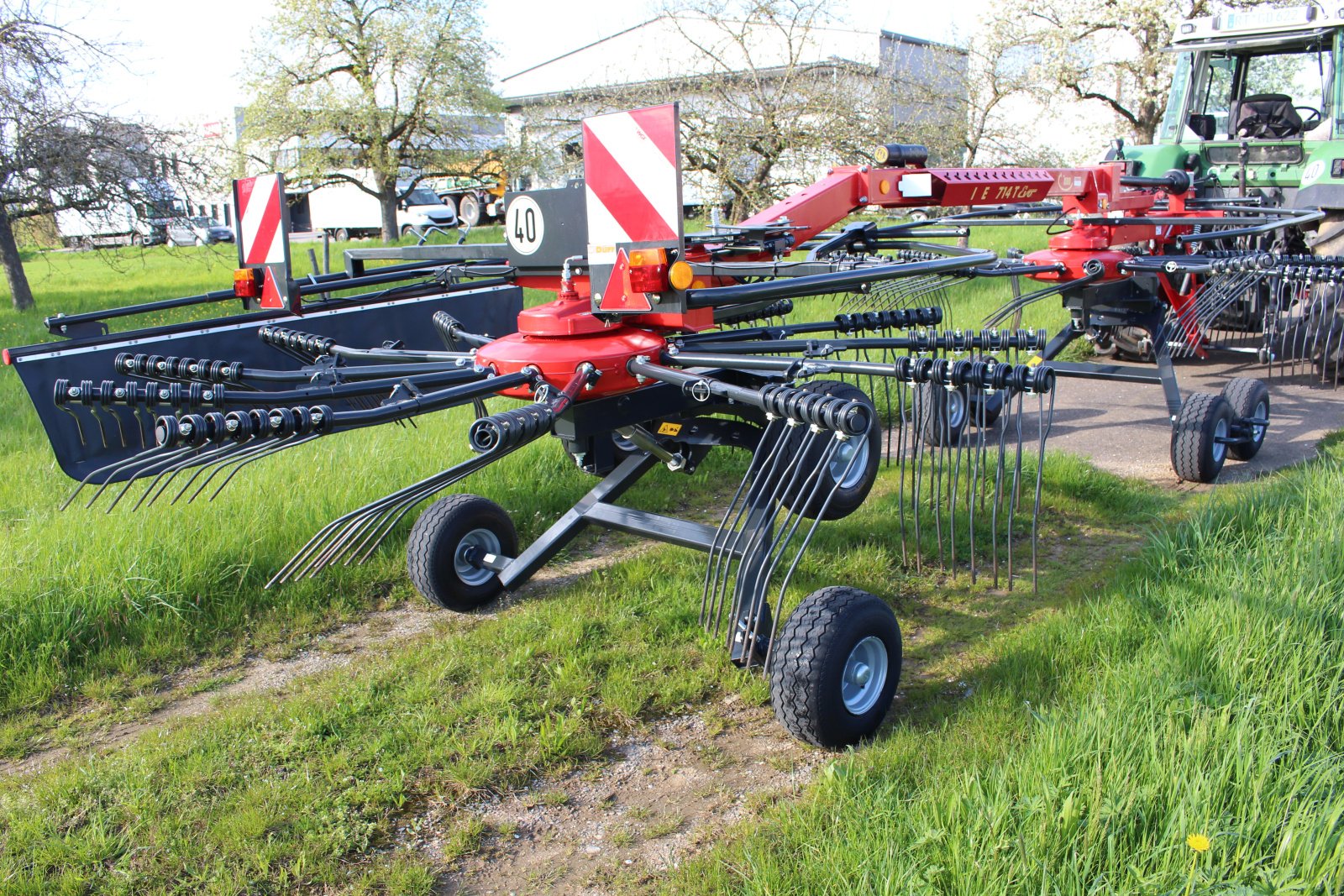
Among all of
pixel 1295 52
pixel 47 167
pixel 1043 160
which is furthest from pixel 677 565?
pixel 1043 160

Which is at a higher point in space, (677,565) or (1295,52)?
(1295,52)

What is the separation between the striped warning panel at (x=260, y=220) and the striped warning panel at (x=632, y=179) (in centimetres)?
146

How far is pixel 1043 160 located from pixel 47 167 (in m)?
17.0

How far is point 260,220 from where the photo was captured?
4.14 metres

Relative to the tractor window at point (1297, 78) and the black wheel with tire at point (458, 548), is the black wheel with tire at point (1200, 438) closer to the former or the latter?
the black wheel with tire at point (458, 548)

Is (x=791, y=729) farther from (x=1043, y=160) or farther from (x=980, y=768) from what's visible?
(x=1043, y=160)

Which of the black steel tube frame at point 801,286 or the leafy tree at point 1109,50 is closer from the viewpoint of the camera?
the black steel tube frame at point 801,286

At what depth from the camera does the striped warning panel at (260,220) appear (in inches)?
159

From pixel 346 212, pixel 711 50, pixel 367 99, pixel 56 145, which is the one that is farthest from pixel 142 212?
pixel 346 212

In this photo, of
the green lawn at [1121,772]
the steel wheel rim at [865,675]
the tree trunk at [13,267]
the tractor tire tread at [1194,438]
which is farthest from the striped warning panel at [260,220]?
the tree trunk at [13,267]

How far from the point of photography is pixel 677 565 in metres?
4.22

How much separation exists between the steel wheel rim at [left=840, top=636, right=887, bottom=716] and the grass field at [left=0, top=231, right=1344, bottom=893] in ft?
0.48

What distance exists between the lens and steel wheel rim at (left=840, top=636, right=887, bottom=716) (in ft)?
9.54

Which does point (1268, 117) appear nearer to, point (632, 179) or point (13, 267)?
point (632, 179)
